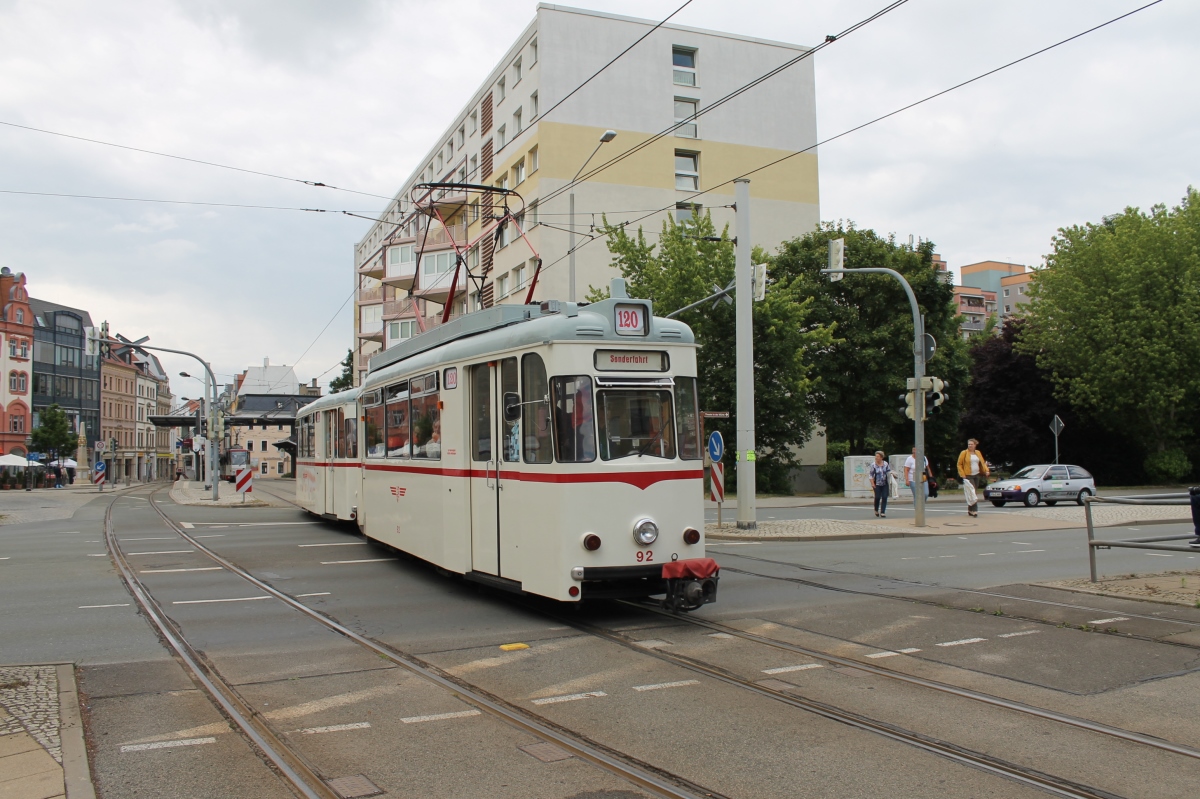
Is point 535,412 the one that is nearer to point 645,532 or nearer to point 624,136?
point 645,532

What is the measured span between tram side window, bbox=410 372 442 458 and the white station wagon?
2423 centimetres

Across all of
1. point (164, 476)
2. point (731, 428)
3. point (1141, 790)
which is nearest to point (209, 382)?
point (731, 428)

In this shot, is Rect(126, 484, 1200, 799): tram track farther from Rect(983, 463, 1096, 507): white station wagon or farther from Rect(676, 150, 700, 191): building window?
Rect(676, 150, 700, 191): building window

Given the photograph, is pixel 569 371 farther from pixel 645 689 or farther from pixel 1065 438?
pixel 1065 438

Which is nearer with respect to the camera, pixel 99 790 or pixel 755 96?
pixel 99 790

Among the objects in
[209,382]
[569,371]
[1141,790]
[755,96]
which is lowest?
[1141,790]

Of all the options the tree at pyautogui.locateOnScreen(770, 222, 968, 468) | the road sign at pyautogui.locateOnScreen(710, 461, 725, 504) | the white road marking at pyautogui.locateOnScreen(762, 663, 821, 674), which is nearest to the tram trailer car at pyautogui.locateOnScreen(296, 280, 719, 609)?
the white road marking at pyautogui.locateOnScreen(762, 663, 821, 674)

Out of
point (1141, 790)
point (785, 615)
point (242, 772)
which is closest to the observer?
point (1141, 790)

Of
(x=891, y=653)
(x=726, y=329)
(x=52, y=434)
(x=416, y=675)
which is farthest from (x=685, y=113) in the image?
(x=52, y=434)

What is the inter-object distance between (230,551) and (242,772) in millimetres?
12475

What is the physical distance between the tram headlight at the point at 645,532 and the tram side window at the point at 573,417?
81cm

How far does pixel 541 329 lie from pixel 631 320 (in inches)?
36.7

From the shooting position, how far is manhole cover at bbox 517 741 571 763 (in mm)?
5395

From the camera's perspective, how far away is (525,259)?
44.8 meters
